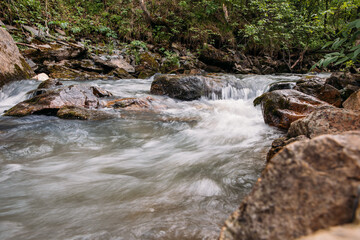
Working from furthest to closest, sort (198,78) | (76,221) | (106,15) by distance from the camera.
A: (106,15) < (198,78) < (76,221)

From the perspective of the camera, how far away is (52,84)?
259 inches

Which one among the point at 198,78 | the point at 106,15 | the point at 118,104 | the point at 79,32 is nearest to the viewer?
the point at 118,104

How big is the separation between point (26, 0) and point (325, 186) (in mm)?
15524

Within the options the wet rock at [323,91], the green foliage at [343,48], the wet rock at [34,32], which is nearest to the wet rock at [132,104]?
the green foliage at [343,48]

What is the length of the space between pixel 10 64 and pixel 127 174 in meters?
7.16

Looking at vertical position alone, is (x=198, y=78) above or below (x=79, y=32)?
below

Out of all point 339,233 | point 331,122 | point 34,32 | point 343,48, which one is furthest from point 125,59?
point 339,233

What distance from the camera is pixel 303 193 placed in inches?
32.9

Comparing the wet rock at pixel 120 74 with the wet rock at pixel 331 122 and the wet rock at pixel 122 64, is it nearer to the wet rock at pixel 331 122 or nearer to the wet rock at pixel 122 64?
the wet rock at pixel 122 64

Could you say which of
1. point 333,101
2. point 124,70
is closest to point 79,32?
point 124,70

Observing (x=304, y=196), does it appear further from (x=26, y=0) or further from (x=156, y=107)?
(x=26, y=0)

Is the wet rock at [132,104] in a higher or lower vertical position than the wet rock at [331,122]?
lower

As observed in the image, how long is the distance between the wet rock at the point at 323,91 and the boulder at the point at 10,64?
9249 mm

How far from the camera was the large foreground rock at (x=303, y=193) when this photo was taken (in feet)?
2.53
